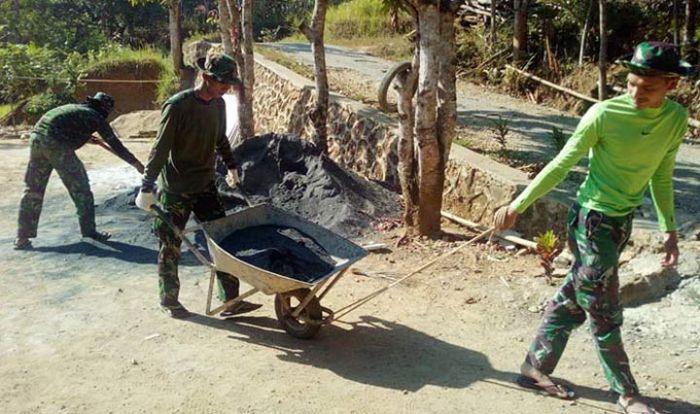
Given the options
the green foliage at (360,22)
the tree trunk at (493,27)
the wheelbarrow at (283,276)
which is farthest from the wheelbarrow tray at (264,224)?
the green foliage at (360,22)

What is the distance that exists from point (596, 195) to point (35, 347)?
12.2ft

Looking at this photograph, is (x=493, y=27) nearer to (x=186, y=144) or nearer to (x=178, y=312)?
(x=186, y=144)

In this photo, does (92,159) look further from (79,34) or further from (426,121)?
(79,34)

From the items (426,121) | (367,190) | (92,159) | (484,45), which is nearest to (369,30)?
(484,45)

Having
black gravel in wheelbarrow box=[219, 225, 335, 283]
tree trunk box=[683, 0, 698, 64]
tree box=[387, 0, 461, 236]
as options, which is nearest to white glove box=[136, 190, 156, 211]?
black gravel in wheelbarrow box=[219, 225, 335, 283]

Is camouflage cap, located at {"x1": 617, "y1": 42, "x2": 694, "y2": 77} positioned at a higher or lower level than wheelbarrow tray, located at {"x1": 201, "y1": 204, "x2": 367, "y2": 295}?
higher

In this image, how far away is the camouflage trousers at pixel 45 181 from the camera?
7.51 metres

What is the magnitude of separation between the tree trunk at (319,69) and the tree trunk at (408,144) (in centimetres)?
203

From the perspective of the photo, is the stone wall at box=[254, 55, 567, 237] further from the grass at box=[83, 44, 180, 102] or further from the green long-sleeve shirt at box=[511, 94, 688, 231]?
the grass at box=[83, 44, 180, 102]

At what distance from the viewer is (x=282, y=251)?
5145mm

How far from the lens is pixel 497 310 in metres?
5.71

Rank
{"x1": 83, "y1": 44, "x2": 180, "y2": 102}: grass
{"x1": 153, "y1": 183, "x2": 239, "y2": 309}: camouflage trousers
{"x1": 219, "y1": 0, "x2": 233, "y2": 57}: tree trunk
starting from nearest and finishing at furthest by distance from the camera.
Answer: {"x1": 153, "y1": 183, "x2": 239, "y2": 309}: camouflage trousers < {"x1": 219, "y1": 0, "x2": 233, "y2": 57}: tree trunk < {"x1": 83, "y1": 44, "x2": 180, "y2": 102}: grass

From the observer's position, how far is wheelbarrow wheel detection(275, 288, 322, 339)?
16.6ft

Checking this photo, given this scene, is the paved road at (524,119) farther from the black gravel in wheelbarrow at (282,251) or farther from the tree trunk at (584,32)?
the black gravel in wheelbarrow at (282,251)
